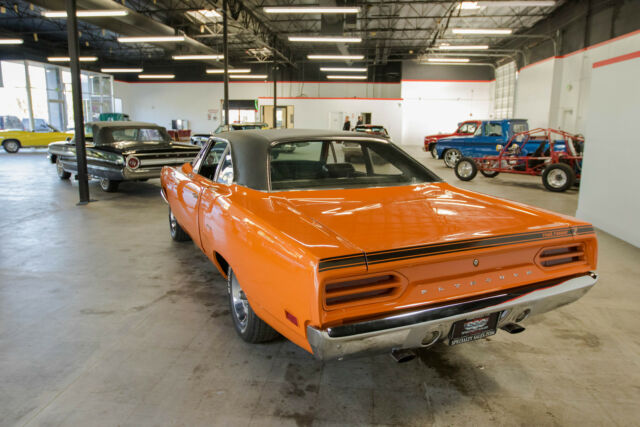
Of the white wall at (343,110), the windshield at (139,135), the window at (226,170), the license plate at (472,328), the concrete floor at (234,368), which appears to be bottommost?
the concrete floor at (234,368)

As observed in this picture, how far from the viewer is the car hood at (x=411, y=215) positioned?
207 cm

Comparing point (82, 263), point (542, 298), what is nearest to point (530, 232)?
point (542, 298)

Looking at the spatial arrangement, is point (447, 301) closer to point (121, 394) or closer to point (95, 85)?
point (121, 394)

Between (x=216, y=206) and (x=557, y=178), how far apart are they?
953 centimetres

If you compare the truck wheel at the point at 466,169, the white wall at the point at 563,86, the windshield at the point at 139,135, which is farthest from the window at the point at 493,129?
the windshield at the point at 139,135

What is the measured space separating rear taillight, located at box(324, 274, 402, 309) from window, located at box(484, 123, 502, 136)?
12.8 meters

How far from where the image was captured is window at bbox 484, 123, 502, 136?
13.3m

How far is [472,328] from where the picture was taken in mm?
2102

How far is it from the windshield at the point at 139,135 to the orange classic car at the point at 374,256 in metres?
6.92

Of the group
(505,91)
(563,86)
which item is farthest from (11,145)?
(505,91)

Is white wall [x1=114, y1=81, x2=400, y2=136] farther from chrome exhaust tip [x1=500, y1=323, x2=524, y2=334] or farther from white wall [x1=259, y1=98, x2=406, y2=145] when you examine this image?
chrome exhaust tip [x1=500, y1=323, x2=524, y2=334]

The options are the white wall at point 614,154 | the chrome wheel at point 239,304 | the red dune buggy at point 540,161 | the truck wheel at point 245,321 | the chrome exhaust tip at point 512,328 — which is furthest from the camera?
the red dune buggy at point 540,161

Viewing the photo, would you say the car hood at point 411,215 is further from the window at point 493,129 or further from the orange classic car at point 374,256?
the window at point 493,129

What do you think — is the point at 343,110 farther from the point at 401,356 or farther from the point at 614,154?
the point at 401,356
